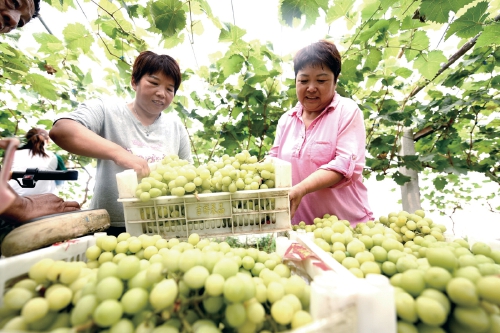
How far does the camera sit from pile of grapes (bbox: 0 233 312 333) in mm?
569

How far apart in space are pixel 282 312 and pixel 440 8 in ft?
6.46

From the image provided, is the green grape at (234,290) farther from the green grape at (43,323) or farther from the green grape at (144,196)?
the green grape at (144,196)

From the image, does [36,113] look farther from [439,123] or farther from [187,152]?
[439,123]

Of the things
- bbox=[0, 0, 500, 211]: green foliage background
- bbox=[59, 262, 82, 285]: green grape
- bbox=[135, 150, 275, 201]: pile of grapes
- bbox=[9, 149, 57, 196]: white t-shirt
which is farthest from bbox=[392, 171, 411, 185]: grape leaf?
bbox=[9, 149, 57, 196]: white t-shirt

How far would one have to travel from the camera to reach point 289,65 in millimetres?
2916

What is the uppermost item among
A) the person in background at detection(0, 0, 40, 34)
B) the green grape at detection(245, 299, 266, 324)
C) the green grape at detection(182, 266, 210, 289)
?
the person in background at detection(0, 0, 40, 34)

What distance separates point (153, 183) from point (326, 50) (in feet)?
5.28

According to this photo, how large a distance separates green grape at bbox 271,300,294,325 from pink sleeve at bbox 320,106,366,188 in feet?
3.86

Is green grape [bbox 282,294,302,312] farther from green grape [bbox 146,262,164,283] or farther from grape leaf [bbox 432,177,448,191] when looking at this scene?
grape leaf [bbox 432,177,448,191]

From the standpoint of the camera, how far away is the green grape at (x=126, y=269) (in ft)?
2.15

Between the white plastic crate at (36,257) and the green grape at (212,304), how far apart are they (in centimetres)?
65

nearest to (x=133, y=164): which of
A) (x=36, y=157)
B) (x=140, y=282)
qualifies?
(x=140, y=282)

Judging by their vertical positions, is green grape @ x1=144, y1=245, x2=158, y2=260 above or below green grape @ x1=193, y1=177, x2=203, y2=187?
below

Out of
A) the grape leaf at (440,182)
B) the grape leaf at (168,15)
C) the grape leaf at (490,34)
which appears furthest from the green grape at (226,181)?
the grape leaf at (440,182)
